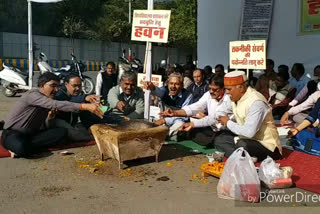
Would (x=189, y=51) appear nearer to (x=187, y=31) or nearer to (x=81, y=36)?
(x=187, y=31)

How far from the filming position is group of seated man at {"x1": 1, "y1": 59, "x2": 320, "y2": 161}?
4211 millimetres

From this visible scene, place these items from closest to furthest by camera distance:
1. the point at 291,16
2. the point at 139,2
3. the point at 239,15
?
1. the point at 291,16
2. the point at 239,15
3. the point at 139,2

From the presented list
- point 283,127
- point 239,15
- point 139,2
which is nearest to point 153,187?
point 283,127

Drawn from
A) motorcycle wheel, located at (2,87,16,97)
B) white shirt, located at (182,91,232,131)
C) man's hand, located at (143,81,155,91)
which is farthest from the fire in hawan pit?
motorcycle wheel, located at (2,87,16,97)

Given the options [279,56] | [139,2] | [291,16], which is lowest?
[279,56]

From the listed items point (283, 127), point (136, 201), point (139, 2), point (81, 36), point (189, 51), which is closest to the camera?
point (136, 201)

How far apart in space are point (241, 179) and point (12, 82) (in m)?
9.23

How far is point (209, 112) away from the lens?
17.8 feet

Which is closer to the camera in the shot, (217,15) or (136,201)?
(136,201)

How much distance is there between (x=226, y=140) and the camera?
15.9ft

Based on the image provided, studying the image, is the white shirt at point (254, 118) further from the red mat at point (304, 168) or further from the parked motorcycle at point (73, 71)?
the parked motorcycle at point (73, 71)

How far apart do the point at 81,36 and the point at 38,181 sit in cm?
2323

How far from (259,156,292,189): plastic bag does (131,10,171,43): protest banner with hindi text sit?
2434 mm

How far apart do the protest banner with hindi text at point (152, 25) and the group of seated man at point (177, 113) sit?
66 centimetres
